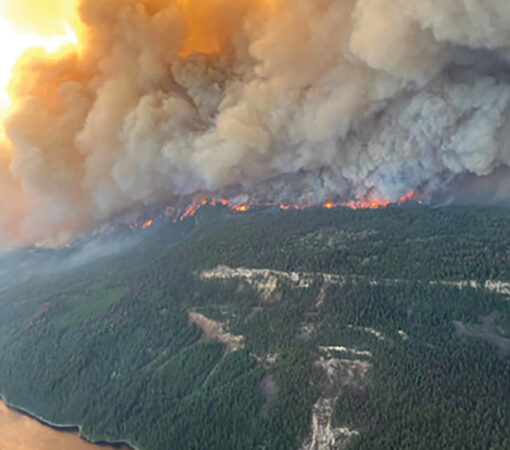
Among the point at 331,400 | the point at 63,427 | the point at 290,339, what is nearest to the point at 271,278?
the point at 290,339

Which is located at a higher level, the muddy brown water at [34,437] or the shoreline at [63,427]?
the shoreline at [63,427]

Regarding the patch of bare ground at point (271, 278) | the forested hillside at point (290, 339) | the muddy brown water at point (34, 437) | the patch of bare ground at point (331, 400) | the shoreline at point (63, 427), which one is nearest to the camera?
the patch of bare ground at point (331, 400)

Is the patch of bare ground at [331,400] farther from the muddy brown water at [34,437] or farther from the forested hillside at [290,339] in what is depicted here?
the muddy brown water at [34,437]

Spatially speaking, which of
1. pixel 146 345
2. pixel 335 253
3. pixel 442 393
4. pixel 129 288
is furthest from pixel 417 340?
pixel 129 288

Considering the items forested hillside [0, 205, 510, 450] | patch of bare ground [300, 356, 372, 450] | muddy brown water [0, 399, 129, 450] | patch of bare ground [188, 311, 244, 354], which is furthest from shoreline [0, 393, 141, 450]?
patch of bare ground [300, 356, 372, 450]

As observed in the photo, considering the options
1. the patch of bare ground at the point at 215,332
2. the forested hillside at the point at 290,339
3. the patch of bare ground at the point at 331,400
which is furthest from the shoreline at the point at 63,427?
the patch of bare ground at the point at 331,400

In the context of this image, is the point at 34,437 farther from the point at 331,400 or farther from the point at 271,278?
the point at 331,400
